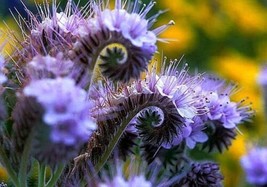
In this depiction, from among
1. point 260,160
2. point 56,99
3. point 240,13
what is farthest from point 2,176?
point 240,13

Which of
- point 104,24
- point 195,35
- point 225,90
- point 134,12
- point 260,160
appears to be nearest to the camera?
point 104,24

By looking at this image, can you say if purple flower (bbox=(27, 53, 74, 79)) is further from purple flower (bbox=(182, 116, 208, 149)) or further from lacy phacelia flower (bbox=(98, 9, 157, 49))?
purple flower (bbox=(182, 116, 208, 149))

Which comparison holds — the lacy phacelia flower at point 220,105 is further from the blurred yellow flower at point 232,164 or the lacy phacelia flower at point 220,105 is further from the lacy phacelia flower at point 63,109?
the blurred yellow flower at point 232,164

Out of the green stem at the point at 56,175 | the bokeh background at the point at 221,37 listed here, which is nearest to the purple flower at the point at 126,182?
the green stem at the point at 56,175

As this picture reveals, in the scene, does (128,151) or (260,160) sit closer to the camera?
(128,151)

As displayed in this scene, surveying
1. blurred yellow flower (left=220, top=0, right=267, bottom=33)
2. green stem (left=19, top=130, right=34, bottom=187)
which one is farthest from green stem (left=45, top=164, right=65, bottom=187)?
blurred yellow flower (left=220, top=0, right=267, bottom=33)

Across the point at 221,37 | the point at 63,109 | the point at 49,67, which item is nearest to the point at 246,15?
the point at 221,37

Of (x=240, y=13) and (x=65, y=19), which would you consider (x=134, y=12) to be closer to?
(x=65, y=19)
